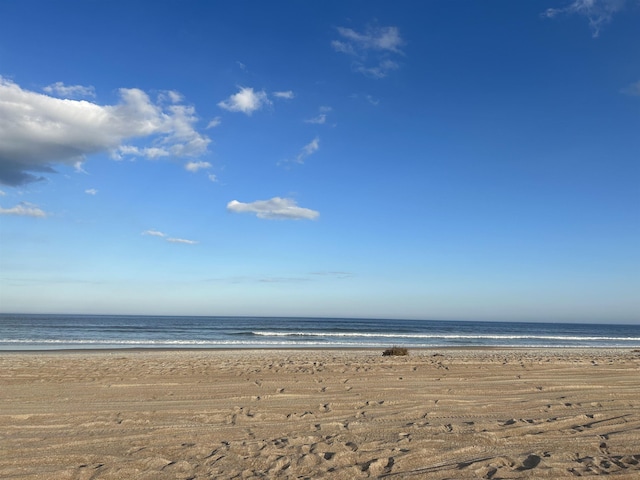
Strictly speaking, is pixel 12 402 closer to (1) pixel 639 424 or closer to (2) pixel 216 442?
(2) pixel 216 442

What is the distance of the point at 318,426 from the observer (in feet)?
20.8

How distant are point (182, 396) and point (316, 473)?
15.6 ft

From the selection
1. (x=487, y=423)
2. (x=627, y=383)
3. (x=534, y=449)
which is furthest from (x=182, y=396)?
(x=627, y=383)

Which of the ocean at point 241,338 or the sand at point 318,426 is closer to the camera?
the sand at point 318,426

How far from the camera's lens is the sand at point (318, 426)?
15.5 ft

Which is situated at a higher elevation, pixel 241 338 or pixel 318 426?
pixel 318 426

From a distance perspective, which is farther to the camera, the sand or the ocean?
the ocean

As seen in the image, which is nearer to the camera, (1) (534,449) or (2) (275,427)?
(1) (534,449)

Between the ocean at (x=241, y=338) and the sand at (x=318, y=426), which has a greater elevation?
the sand at (x=318, y=426)

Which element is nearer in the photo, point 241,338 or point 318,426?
point 318,426

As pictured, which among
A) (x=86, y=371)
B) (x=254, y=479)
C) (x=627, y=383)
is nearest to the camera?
(x=254, y=479)

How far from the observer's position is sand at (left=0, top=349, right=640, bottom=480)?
4734 mm

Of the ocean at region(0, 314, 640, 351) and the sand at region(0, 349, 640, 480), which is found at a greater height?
the sand at region(0, 349, 640, 480)

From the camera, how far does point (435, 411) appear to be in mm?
7270
